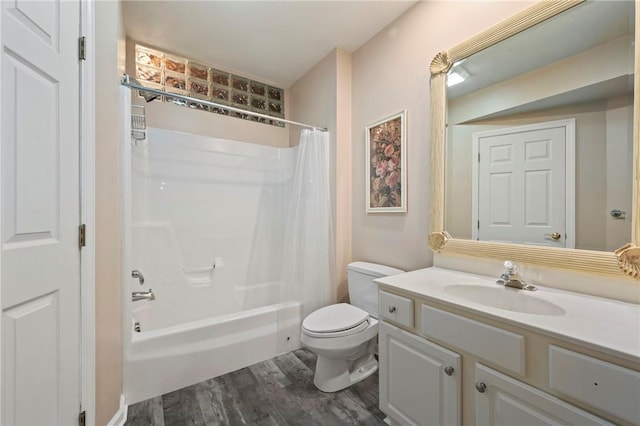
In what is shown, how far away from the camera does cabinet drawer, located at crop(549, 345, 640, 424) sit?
66cm

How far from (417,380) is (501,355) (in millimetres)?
420

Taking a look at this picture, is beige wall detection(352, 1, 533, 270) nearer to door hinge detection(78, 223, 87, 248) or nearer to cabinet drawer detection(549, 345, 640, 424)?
cabinet drawer detection(549, 345, 640, 424)

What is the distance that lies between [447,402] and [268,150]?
241cm

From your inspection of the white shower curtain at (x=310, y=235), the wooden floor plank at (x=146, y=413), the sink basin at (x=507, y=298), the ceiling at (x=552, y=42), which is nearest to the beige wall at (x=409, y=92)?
the ceiling at (x=552, y=42)

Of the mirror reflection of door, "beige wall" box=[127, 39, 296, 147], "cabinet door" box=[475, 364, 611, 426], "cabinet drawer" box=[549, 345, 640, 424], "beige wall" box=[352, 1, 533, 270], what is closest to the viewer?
"cabinet drawer" box=[549, 345, 640, 424]

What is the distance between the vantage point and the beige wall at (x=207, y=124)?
2.26 meters

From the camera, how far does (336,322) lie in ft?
5.44

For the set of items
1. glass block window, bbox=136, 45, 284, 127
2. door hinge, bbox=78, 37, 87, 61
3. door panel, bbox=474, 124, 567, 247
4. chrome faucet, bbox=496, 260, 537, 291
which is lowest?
chrome faucet, bbox=496, 260, 537, 291

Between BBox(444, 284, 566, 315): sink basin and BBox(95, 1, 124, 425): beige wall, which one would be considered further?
BBox(95, 1, 124, 425): beige wall

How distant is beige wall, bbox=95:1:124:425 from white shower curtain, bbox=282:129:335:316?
3.77 feet

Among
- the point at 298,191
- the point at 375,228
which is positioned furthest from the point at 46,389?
the point at 375,228

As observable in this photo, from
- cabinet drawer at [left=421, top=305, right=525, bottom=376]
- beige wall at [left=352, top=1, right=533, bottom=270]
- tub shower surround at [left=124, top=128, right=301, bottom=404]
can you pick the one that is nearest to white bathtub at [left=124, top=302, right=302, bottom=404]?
tub shower surround at [left=124, top=128, right=301, bottom=404]

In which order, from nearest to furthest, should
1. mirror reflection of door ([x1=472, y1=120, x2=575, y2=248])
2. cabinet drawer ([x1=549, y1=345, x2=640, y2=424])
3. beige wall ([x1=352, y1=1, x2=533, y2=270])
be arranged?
cabinet drawer ([x1=549, y1=345, x2=640, y2=424]), mirror reflection of door ([x1=472, y1=120, x2=575, y2=248]), beige wall ([x1=352, y1=1, x2=533, y2=270])

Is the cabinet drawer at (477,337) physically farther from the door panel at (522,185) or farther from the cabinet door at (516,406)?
the door panel at (522,185)
